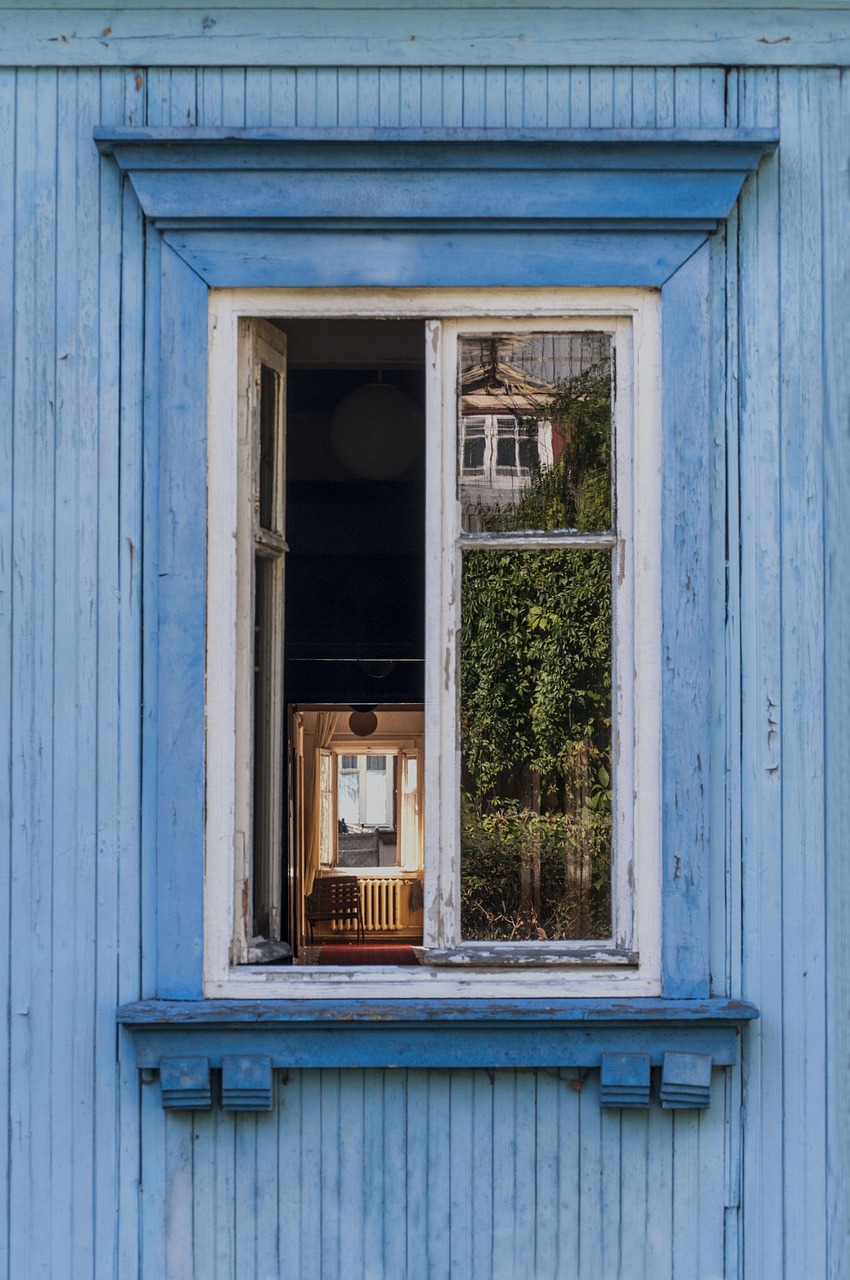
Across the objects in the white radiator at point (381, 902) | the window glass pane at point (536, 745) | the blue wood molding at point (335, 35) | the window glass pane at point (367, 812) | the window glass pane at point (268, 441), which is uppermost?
the blue wood molding at point (335, 35)

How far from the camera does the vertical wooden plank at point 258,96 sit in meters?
2.97

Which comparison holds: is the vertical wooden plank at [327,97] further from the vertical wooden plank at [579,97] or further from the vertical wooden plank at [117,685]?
the vertical wooden plank at [579,97]

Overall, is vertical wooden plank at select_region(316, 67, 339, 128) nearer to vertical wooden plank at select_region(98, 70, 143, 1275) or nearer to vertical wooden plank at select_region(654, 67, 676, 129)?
vertical wooden plank at select_region(98, 70, 143, 1275)

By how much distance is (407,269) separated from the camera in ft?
→ 9.66

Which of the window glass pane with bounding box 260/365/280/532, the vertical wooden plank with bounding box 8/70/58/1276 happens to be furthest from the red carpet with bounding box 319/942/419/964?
the window glass pane with bounding box 260/365/280/532

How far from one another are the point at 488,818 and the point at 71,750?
3.14 feet

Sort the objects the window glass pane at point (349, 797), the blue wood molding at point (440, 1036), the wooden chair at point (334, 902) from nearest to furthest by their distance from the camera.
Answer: the blue wood molding at point (440, 1036) → the wooden chair at point (334, 902) → the window glass pane at point (349, 797)

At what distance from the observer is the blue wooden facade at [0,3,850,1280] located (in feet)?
9.47

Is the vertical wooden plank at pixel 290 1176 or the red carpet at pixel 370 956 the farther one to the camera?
the red carpet at pixel 370 956

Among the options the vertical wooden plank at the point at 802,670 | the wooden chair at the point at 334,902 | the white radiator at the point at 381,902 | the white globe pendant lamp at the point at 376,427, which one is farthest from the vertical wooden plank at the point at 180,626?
the white radiator at the point at 381,902

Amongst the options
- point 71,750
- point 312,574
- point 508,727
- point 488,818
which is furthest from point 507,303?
point 312,574

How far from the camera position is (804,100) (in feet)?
9.87

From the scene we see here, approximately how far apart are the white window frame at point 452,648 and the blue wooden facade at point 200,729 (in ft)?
0.29

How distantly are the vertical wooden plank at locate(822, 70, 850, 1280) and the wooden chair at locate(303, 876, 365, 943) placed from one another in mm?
10701
